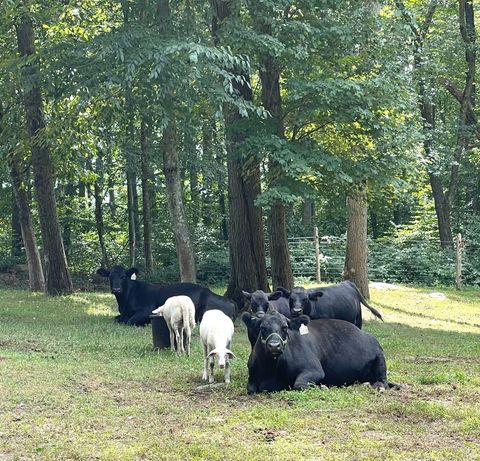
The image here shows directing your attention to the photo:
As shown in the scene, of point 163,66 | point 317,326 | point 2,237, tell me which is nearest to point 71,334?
point 163,66

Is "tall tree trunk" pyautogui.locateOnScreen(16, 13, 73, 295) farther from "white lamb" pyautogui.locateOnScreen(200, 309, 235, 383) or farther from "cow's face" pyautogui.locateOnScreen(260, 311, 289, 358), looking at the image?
"cow's face" pyautogui.locateOnScreen(260, 311, 289, 358)

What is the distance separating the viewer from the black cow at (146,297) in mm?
15773

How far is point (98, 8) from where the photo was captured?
22.2 m

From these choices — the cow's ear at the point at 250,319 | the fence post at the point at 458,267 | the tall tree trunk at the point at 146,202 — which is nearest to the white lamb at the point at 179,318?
the cow's ear at the point at 250,319

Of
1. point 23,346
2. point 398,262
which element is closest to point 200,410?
point 23,346

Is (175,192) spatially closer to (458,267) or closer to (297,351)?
(297,351)

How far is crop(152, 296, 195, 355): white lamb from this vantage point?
11445 mm

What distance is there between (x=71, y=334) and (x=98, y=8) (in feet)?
36.9

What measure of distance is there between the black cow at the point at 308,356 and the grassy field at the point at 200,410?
9.3 inches

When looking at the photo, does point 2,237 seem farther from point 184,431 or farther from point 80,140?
point 184,431

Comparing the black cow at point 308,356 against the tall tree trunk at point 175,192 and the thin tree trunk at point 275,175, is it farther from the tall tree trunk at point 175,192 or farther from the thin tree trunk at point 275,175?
the tall tree trunk at point 175,192

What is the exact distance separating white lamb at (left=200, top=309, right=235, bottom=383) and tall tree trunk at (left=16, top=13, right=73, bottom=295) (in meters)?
10.8

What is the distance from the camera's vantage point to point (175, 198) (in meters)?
18.9

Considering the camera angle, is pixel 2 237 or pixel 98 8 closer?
pixel 98 8
